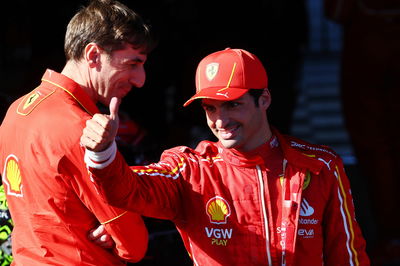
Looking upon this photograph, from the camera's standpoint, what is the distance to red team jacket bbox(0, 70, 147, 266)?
2480mm

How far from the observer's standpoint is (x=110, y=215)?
2.51 metres

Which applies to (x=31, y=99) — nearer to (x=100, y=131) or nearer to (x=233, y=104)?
(x=100, y=131)

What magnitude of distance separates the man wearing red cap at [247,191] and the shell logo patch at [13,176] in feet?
1.16

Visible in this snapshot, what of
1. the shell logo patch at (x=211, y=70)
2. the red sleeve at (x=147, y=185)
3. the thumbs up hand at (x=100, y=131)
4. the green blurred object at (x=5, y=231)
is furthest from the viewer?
the green blurred object at (x=5, y=231)

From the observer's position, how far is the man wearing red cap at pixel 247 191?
8.60 ft

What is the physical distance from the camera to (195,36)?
205 inches

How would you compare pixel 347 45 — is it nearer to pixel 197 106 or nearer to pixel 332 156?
pixel 197 106

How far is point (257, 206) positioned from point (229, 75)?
431 mm

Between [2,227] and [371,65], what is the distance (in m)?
2.73

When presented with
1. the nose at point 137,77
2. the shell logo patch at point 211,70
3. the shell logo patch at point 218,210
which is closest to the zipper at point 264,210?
the shell logo patch at point 218,210

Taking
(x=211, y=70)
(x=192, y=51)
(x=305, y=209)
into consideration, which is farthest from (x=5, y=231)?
(x=192, y=51)

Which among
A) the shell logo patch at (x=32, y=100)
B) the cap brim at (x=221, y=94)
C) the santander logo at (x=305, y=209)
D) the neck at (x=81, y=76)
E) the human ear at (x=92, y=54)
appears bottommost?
the santander logo at (x=305, y=209)

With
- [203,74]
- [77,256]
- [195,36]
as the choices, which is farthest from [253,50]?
[77,256]

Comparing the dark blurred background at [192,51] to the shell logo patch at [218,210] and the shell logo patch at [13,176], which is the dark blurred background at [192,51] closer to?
the shell logo patch at [13,176]
